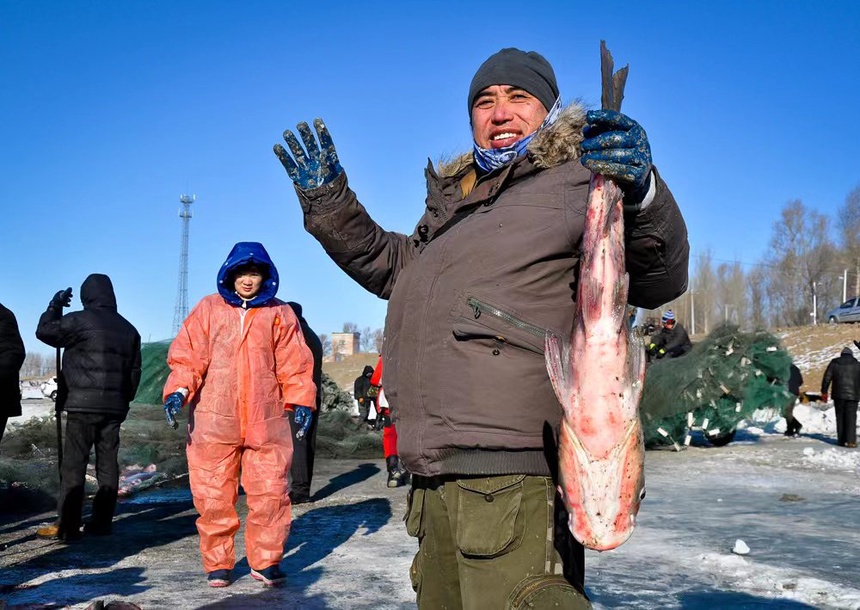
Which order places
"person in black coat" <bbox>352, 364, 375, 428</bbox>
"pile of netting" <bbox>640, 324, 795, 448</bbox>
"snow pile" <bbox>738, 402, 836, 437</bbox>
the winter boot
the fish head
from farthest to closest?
"person in black coat" <bbox>352, 364, 375, 428</bbox>
"snow pile" <bbox>738, 402, 836, 437</bbox>
"pile of netting" <bbox>640, 324, 795, 448</bbox>
the winter boot
the fish head

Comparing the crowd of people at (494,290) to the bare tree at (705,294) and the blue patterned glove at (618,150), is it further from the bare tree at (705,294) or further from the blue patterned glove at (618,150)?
the bare tree at (705,294)

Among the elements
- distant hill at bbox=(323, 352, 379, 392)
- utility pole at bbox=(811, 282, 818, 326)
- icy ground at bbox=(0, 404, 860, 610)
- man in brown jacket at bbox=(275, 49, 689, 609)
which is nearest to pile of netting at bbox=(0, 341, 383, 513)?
A: icy ground at bbox=(0, 404, 860, 610)

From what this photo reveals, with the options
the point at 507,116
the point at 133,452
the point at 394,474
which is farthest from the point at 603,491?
the point at 133,452

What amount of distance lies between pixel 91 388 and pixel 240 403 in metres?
2.09

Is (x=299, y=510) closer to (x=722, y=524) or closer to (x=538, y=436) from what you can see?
(x=722, y=524)

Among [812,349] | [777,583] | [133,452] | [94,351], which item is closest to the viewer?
[777,583]

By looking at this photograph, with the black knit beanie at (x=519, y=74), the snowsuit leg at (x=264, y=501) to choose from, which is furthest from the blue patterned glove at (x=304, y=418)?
the black knit beanie at (x=519, y=74)

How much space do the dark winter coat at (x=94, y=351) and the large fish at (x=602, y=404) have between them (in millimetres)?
5420

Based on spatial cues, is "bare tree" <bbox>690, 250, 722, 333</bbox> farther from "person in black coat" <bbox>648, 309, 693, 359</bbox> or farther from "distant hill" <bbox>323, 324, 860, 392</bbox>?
"person in black coat" <bbox>648, 309, 693, 359</bbox>

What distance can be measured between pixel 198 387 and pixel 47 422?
293 inches

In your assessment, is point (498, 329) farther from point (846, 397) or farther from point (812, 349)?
point (812, 349)

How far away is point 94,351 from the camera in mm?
6707

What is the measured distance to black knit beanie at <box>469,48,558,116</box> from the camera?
256cm

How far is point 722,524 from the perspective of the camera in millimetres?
6633
